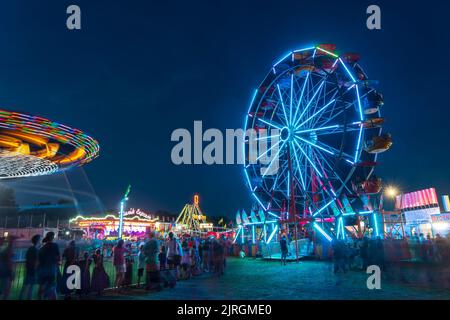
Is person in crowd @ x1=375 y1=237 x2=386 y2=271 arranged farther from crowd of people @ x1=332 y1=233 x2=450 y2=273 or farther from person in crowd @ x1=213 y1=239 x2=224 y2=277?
person in crowd @ x1=213 y1=239 x2=224 y2=277

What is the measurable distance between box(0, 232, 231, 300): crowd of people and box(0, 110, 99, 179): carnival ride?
5.66 m

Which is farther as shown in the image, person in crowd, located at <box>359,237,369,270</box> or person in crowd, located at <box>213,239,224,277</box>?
person in crowd, located at <box>359,237,369,270</box>

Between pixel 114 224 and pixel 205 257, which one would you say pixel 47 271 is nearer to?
pixel 205 257

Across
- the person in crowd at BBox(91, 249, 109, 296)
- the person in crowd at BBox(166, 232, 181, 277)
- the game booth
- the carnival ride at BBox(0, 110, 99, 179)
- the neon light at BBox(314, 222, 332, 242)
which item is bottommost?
the person in crowd at BBox(91, 249, 109, 296)

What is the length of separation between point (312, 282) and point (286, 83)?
684 inches

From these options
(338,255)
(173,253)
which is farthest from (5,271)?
(338,255)

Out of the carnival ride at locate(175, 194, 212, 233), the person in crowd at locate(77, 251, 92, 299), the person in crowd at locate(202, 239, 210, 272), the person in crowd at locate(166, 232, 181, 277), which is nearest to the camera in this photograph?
the person in crowd at locate(77, 251, 92, 299)

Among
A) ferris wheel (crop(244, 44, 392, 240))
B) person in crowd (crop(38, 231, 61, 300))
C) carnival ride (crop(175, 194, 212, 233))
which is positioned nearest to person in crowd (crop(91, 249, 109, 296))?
person in crowd (crop(38, 231, 61, 300))

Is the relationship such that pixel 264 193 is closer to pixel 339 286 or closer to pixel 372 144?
pixel 372 144

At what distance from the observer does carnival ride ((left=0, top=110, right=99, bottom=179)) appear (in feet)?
45.6

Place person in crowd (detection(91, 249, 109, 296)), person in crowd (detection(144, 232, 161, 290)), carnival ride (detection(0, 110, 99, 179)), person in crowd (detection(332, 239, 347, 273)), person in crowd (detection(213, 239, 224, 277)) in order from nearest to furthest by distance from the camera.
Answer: person in crowd (detection(91, 249, 109, 296)), person in crowd (detection(144, 232, 161, 290)), person in crowd (detection(213, 239, 224, 277)), person in crowd (detection(332, 239, 347, 273)), carnival ride (detection(0, 110, 99, 179))

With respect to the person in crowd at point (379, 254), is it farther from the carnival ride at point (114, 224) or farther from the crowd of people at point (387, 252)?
the carnival ride at point (114, 224)
